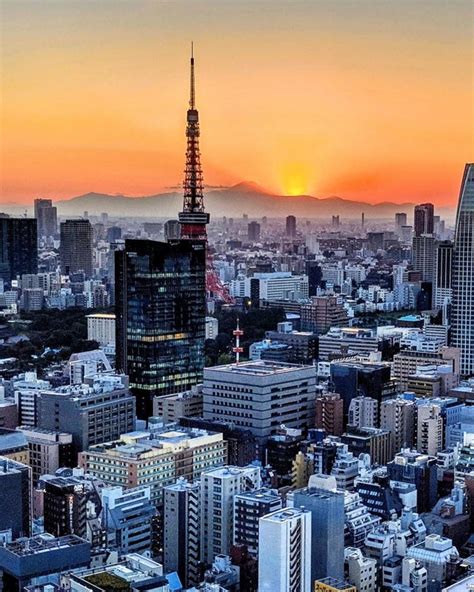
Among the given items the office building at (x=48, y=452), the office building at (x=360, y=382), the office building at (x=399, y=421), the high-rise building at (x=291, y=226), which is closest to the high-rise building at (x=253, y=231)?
the high-rise building at (x=291, y=226)

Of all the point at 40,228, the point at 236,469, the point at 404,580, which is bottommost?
the point at 404,580

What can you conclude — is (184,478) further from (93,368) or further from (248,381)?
(93,368)

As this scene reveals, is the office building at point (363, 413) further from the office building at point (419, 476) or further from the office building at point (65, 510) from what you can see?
the office building at point (65, 510)

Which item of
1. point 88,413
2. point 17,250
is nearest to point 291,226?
point 17,250

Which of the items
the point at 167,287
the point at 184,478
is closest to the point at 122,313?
the point at 167,287

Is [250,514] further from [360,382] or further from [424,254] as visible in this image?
[424,254]

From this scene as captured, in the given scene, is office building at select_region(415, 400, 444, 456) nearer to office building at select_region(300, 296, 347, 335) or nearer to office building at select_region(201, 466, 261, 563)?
office building at select_region(201, 466, 261, 563)
